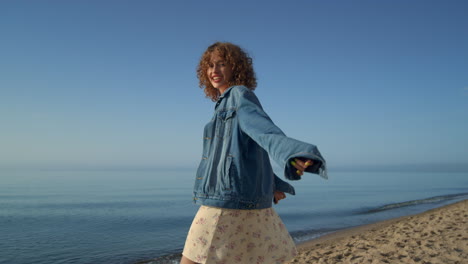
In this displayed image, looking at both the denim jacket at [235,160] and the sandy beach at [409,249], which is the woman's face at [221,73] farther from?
the sandy beach at [409,249]

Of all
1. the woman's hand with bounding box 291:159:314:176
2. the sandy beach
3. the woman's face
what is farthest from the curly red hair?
the sandy beach

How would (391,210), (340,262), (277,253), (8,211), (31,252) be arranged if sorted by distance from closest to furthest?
1. (277,253)
2. (340,262)
3. (31,252)
4. (8,211)
5. (391,210)

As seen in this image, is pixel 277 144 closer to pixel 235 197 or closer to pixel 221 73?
pixel 235 197

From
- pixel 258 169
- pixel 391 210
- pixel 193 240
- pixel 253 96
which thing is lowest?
pixel 391 210

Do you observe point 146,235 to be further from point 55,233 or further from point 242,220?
point 242,220

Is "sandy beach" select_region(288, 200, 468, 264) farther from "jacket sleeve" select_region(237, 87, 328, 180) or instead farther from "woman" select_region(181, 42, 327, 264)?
"jacket sleeve" select_region(237, 87, 328, 180)

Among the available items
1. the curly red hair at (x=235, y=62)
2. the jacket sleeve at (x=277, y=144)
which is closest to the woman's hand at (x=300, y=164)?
the jacket sleeve at (x=277, y=144)

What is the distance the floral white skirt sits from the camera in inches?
66.6

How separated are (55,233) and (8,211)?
246 inches

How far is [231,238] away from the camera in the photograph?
1708mm

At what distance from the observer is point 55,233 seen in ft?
32.8

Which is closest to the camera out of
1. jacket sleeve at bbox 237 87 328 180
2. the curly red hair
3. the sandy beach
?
jacket sleeve at bbox 237 87 328 180

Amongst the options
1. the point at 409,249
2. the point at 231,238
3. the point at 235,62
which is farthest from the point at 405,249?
the point at 235,62

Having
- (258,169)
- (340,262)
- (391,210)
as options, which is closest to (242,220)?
(258,169)
